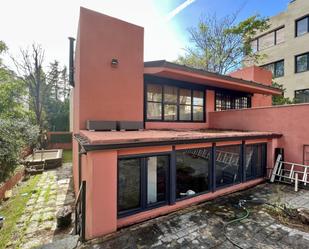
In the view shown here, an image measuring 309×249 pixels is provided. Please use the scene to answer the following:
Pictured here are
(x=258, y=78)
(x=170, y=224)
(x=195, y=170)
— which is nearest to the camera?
(x=170, y=224)

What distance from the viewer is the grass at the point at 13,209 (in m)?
5.03

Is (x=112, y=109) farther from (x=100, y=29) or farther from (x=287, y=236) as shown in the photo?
(x=287, y=236)

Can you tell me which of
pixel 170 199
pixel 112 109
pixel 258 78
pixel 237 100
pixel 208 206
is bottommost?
pixel 208 206

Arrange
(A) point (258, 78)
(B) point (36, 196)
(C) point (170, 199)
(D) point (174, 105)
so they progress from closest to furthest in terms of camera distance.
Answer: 1. (C) point (170, 199)
2. (B) point (36, 196)
3. (D) point (174, 105)
4. (A) point (258, 78)

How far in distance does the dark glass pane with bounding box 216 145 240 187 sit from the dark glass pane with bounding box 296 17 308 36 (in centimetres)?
1951

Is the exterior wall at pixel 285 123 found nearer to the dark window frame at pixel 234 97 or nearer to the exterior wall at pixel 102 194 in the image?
the dark window frame at pixel 234 97

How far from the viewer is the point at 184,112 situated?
9.62 meters

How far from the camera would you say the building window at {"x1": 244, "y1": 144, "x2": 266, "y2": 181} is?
25.0ft

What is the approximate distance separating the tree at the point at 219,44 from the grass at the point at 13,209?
18.7 metres

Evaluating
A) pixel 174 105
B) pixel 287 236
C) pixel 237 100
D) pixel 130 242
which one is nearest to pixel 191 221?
pixel 130 242

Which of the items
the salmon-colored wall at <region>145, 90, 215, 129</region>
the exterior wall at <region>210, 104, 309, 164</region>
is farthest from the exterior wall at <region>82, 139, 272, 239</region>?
the exterior wall at <region>210, 104, 309, 164</region>

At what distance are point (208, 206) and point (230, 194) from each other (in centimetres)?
144

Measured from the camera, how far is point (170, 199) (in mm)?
5219

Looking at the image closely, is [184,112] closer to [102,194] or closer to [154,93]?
[154,93]
